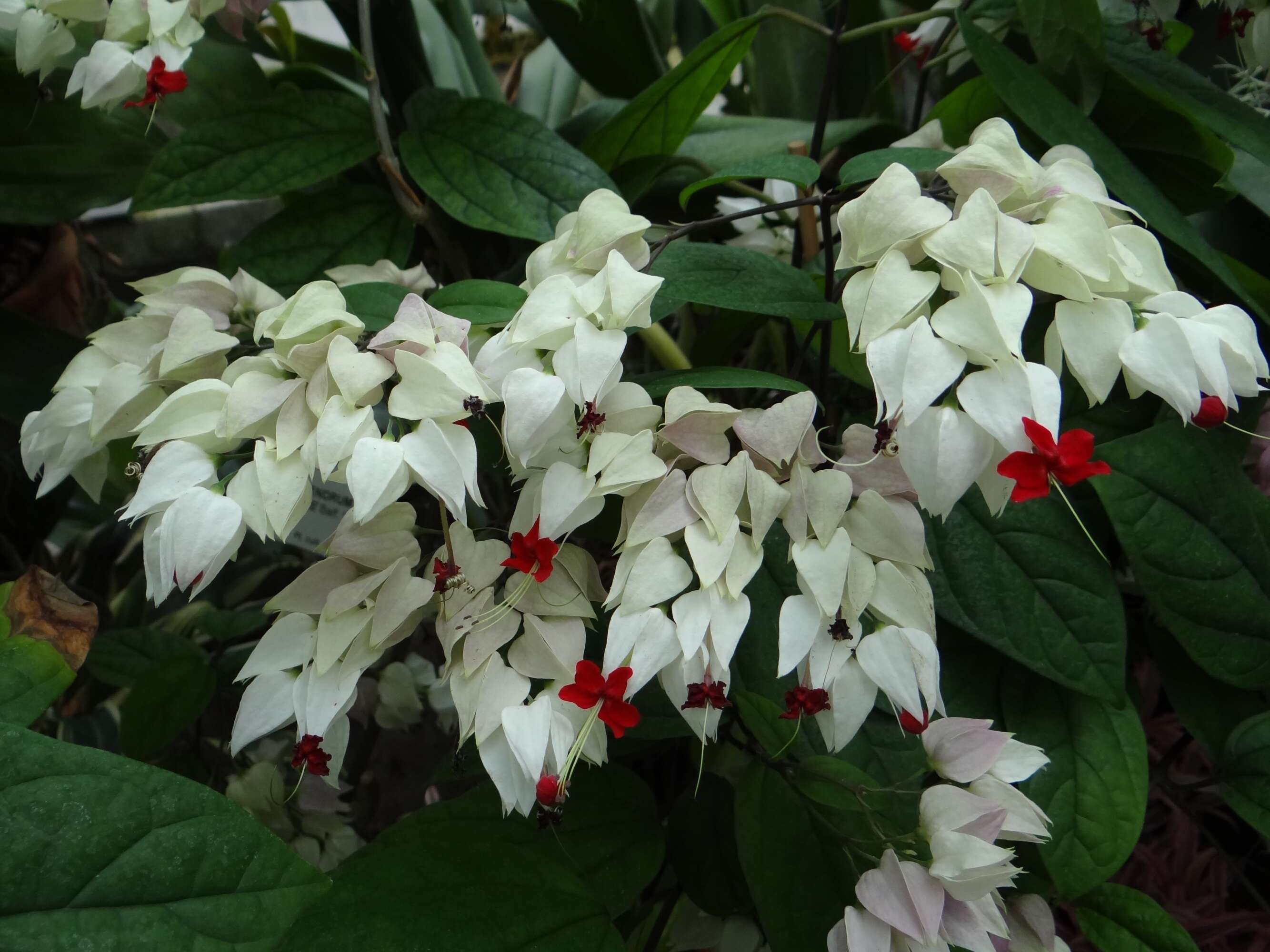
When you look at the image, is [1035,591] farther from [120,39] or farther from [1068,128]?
[120,39]

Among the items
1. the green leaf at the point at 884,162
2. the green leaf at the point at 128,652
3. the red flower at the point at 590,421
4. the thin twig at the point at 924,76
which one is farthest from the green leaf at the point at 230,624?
the thin twig at the point at 924,76

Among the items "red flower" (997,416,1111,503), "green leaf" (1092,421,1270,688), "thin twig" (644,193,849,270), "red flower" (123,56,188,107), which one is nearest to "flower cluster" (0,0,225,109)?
"red flower" (123,56,188,107)

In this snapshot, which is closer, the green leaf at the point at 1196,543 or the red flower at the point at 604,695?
the red flower at the point at 604,695

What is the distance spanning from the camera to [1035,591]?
0.57 metres

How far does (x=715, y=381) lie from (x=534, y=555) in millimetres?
131

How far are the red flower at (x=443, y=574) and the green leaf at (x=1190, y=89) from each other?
0.58 metres

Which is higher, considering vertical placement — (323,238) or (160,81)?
(160,81)

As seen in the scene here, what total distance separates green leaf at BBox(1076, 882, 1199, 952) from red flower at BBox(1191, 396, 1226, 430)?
32 cm

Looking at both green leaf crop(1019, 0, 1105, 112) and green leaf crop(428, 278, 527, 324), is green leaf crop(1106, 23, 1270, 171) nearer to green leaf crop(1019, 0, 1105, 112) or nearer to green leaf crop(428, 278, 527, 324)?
green leaf crop(1019, 0, 1105, 112)

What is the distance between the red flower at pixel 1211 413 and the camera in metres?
0.41

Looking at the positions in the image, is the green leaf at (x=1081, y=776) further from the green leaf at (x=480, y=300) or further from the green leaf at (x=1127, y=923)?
the green leaf at (x=480, y=300)

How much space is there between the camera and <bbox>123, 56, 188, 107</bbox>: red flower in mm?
570

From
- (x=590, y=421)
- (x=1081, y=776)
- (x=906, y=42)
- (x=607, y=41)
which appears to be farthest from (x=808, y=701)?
(x=607, y=41)

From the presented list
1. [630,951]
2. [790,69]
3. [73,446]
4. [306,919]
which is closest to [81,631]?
[73,446]
